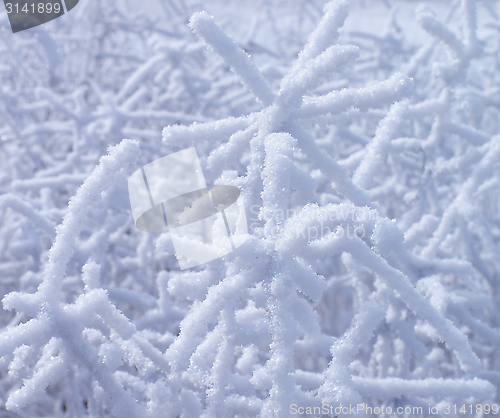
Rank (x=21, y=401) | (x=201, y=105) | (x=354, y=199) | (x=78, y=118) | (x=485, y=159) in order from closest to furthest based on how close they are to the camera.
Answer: (x=21, y=401), (x=354, y=199), (x=485, y=159), (x=78, y=118), (x=201, y=105)

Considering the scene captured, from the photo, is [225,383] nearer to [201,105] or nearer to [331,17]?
[331,17]

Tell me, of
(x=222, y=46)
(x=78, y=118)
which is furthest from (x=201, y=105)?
(x=222, y=46)

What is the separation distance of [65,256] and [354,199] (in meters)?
0.39

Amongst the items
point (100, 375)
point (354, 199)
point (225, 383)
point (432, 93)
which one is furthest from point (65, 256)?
point (432, 93)

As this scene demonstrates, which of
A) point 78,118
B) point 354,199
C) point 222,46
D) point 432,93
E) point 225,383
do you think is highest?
point 78,118

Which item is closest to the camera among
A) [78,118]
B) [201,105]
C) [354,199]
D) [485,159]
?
[354,199]

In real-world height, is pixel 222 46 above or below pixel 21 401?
above

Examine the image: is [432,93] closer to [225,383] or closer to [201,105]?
[201,105]

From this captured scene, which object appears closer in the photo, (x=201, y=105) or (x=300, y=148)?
(x=300, y=148)

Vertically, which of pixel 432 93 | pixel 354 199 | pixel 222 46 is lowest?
pixel 354 199

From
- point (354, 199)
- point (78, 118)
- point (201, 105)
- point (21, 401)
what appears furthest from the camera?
point (201, 105)

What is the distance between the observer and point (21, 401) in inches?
17.9

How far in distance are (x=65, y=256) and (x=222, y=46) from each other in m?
0.32

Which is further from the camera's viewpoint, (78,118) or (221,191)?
(78,118)
